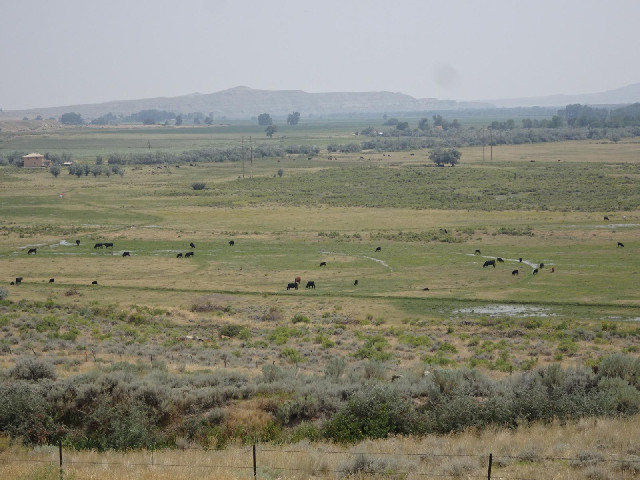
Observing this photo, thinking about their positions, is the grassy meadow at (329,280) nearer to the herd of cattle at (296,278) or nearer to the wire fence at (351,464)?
the wire fence at (351,464)

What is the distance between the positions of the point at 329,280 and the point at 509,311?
13467mm

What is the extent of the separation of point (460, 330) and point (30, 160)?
431ft

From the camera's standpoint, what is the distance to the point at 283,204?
3629 inches

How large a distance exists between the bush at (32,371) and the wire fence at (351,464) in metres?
→ 5.21

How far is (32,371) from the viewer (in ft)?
64.4

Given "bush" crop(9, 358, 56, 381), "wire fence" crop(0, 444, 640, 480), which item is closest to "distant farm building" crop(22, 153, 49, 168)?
"bush" crop(9, 358, 56, 381)

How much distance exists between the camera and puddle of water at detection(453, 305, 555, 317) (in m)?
37.7

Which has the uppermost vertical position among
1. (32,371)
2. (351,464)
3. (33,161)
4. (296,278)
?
(33,161)

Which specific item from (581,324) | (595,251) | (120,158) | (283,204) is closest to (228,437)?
(581,324)

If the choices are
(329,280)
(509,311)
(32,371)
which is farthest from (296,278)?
(32,371)

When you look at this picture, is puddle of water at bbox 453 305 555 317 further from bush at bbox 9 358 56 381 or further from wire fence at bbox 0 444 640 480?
wire fence at bbox 0 444 640 480

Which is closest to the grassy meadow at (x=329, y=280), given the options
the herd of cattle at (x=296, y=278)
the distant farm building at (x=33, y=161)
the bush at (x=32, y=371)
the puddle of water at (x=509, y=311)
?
the puddle of water at (x=509, y=311)

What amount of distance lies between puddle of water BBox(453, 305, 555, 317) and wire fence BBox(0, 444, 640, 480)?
24567mm

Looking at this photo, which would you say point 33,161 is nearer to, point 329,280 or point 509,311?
point 329,280
